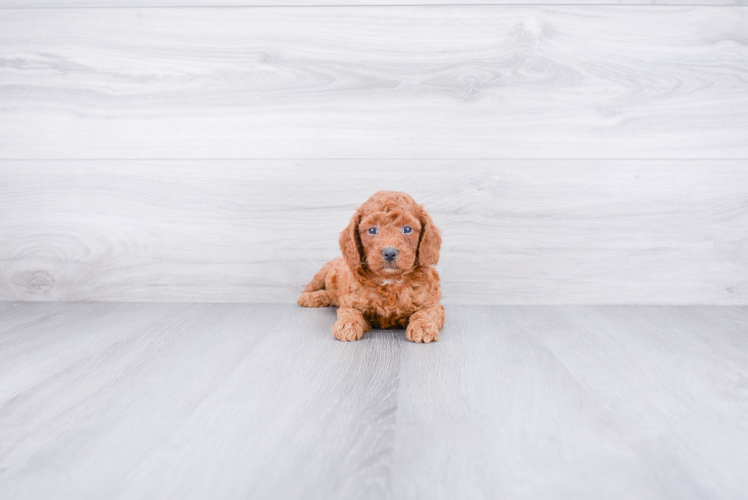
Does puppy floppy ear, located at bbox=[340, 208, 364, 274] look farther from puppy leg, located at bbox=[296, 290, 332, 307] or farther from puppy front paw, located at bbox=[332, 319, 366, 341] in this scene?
puppy leg, located at bbox=[296, 290, 332, 307]

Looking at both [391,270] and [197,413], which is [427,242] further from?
[197,413]

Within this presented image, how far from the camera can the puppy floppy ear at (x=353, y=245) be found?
4.55 feet

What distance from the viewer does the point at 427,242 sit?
138cm

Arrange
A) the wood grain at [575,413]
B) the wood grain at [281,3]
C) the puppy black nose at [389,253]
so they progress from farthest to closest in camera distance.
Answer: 1. the wood grain at [281,3]
2. the puppy black nose at [389,253]
3. the wood grain at [575,413]

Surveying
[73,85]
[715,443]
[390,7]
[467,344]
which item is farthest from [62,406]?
[390,7]

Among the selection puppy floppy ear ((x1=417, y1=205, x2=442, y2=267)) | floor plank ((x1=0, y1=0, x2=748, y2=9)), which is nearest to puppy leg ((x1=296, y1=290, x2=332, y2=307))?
puppy floppy ear ((x1=417, y1=205, x2=442, y2=267))

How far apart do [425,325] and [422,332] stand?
24 millimetres

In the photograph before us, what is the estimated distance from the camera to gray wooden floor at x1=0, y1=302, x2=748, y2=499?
68 centimetres

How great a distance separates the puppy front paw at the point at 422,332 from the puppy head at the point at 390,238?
0.49 ft

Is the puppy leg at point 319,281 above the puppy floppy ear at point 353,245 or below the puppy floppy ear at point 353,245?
below

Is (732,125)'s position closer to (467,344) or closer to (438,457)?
(467,344)

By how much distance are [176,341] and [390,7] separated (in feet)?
4.28

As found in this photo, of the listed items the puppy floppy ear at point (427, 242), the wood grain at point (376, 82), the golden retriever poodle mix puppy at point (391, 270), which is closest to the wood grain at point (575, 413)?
the golden retriever poodle mix puppy at point (391, 270)

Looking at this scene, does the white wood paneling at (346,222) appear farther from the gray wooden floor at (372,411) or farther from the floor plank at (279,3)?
the floor plank at (279,3)
